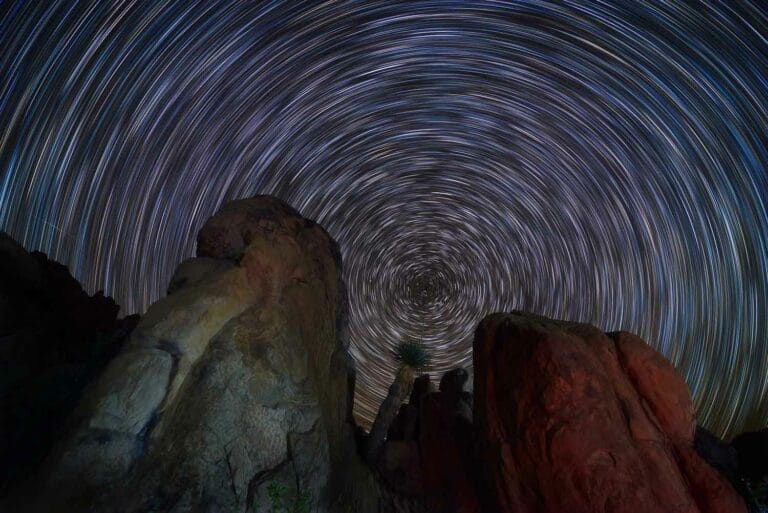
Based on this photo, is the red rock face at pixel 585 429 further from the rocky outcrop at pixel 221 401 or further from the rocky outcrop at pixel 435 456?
the rocky outcrop at pixel 221 401

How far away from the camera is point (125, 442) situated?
9586mm

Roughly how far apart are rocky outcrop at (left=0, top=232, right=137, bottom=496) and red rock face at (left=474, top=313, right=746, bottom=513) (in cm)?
1325

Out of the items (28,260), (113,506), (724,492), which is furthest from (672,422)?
(28,260)

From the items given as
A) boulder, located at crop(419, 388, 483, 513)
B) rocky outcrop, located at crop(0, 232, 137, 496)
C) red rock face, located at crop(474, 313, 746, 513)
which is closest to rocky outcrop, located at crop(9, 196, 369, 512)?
rocky outcrop, located at crop(0, 232, 137, 496)

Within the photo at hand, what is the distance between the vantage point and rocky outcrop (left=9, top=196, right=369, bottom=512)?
9.25 m

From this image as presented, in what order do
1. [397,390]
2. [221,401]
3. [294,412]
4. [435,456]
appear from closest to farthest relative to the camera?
[221,401] < [294,412] < [435,456] < [397,390]

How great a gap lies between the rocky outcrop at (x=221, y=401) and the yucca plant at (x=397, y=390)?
1398 mm

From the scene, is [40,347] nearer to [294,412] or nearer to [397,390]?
[294,412]

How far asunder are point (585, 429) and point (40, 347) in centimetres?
2106

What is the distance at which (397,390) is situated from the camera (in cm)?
1952

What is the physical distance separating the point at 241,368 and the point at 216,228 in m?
7.24

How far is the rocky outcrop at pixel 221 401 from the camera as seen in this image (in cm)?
925

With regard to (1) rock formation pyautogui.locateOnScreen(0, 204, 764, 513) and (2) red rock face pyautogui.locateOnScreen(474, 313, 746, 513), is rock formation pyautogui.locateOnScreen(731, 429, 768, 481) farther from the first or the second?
(2) red rock face pyautogui.locateOnScreen(474, 313, 746, 513)

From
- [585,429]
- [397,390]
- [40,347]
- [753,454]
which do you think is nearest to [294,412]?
[397,390]
